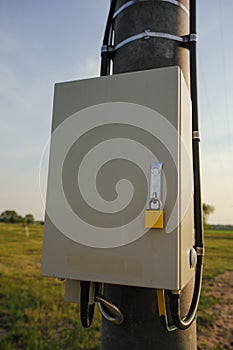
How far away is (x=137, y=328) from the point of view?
35.4 inches

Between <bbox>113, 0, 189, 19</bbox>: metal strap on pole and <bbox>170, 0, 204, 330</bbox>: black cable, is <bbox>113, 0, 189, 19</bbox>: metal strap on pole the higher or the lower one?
the higher one

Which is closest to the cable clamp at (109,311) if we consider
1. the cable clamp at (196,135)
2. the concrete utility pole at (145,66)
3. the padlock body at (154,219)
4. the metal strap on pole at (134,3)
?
the concrete utility pole at (145,66)

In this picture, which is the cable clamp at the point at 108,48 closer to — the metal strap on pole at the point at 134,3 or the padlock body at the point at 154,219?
the metal strap on pole at the point at 134,3

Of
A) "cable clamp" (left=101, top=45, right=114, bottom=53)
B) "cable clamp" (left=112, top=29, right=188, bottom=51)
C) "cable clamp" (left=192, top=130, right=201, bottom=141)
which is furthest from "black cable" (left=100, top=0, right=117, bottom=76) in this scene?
"cable clamp" (left=192, top=130, right=201, bottom=141)

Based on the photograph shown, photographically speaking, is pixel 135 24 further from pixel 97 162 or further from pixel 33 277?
pixel 33 277

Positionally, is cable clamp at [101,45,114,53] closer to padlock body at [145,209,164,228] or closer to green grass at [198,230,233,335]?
padlock body at [145,209,164,228]

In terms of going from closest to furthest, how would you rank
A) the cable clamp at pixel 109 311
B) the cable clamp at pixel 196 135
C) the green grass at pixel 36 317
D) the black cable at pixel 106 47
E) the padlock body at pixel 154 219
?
1. the padlock body at pixel 154 219
2. the cable clamp at pixel 109 311
3. the cable clamp at pixel 196 135
4. the black cable at pixel 106 47
5. the green grass at pixel 36 317

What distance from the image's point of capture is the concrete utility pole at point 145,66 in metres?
0.89

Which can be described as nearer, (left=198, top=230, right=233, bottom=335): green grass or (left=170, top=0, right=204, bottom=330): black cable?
(left=170, top=0, right=204, bottom=330): black cable

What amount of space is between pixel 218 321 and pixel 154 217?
261 cm

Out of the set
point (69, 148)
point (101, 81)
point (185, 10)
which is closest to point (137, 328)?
point (69, 148)

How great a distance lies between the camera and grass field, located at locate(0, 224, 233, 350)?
92.0 inches

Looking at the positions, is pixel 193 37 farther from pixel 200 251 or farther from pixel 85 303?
pixel 85 303

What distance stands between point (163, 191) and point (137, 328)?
1.50 feet
